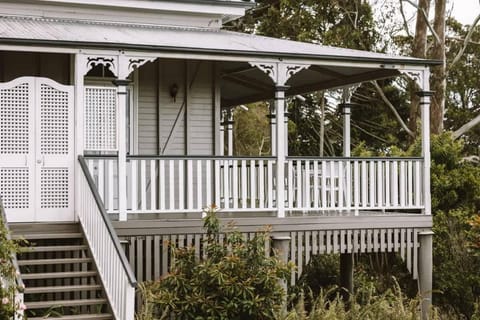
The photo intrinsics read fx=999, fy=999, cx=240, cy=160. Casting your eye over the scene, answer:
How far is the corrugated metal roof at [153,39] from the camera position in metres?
15.0

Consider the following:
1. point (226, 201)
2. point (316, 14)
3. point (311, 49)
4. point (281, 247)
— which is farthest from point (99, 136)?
point (316, 14)

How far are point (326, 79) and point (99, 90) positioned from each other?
6.11 m

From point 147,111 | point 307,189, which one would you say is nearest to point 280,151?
point 307,189

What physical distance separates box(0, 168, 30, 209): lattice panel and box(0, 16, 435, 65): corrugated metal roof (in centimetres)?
191

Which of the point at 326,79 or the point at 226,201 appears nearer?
the point at 226,201

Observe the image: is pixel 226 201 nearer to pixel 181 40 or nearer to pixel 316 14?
pixel 181 40

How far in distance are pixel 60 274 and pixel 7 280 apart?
247 cm

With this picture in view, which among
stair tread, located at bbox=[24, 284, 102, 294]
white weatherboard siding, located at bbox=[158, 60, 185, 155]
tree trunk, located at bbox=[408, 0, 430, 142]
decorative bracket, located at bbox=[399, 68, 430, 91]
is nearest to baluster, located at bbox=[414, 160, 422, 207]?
decorative bracket, located at bbox=[399, 68, 430, 91]

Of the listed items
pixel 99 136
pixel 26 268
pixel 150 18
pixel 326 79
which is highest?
pixel 150 18

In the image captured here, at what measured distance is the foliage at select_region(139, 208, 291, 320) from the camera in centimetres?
1297

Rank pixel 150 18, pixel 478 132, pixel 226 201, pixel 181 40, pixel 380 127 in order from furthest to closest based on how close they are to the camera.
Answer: pixel 478 132 → pixel 380 127 → pixel 150 18 → pixel 181 40 → pixel 226 201

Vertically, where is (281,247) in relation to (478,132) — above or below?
below

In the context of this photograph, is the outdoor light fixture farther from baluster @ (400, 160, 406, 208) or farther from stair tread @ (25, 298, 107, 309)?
stair tread @ (25, 298, 107, 309)

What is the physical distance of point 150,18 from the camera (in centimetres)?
1962
